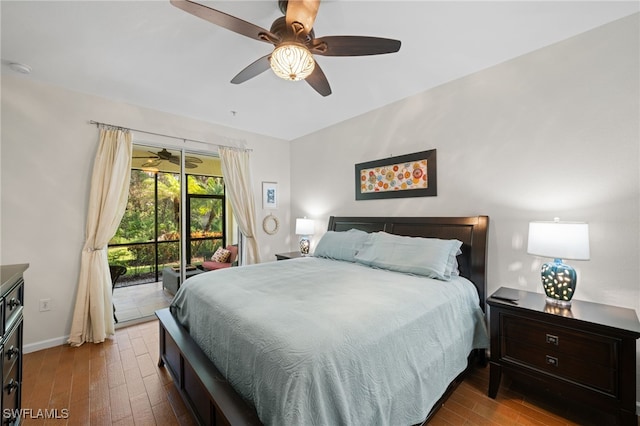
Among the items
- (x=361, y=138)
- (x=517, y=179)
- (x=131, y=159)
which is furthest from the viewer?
(x=361, y=138)

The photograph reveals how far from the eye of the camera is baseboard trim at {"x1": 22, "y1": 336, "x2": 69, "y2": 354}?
8.55ft

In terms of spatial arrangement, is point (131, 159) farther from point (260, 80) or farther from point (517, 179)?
point (517, 179)

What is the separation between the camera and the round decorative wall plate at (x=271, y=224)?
4.45 meters

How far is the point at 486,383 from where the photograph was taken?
2.09 m

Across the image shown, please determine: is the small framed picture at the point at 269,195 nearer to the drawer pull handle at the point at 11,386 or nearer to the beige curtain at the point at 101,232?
the beige curtain at the point at 101,232

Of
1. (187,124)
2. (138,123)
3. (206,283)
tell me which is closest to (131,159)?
(138,123)

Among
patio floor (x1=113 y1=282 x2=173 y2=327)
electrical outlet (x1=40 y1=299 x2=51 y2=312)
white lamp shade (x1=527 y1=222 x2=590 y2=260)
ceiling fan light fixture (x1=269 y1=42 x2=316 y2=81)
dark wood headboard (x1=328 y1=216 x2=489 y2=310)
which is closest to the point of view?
ceiling fan light fixture (x1=269 y1=42 x2=316 y2=81)

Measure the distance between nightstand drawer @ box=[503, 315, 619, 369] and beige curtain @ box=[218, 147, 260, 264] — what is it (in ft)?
11.0

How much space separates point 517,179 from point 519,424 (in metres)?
1.80

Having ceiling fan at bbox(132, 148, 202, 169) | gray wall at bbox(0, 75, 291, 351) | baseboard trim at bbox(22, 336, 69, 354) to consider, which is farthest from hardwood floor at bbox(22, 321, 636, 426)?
ceiling fan at bbox(132, 148, 202, 169)

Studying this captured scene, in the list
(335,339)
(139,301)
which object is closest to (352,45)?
(335,339)

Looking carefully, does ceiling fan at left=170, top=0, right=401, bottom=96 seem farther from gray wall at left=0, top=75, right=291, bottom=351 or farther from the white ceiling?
gray wall at left=0, top=75, right=291, bottom=351

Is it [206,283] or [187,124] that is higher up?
[187,124]

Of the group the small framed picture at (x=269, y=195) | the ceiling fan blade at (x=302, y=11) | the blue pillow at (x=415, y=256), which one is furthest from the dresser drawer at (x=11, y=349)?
the small framed picture at (x=269, y=195)
